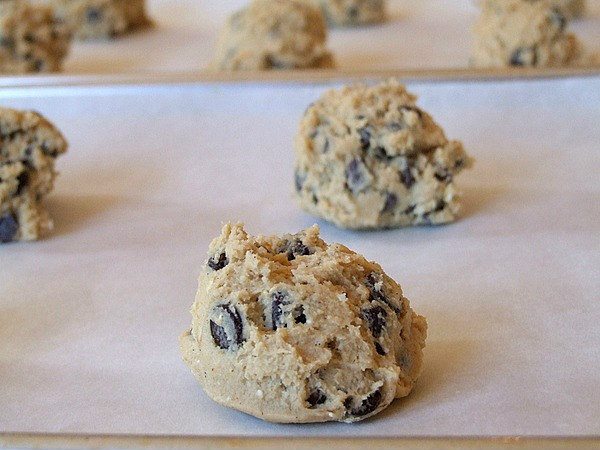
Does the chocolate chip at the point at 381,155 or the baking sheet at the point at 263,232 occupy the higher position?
the chocolate chip at the point at 381,155

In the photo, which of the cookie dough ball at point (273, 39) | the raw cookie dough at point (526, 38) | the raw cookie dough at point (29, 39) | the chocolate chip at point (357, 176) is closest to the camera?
the chocolate chip at point (357, 176)

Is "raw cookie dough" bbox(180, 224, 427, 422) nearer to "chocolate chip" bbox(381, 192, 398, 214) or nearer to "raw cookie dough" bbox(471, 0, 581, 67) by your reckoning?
"chocolate chip" bbox(381, 192, 398, 214)

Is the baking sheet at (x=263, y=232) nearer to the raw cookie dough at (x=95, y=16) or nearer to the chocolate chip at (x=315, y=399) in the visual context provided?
the chocolate chip at (x=315, y=399)

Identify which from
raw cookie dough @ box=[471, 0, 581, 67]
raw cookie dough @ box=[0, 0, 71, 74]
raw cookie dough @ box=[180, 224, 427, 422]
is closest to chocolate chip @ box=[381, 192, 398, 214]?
raw cookie dough @ box=[180, 224, 427, 422]

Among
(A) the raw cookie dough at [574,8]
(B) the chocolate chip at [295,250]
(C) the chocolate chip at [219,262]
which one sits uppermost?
(A) the raw cookie dough at [574,8]

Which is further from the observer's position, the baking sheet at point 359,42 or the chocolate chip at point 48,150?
the baking sheet at point 359,42

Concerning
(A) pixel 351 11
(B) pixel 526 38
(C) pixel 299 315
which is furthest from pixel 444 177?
(A) pixel 351 11

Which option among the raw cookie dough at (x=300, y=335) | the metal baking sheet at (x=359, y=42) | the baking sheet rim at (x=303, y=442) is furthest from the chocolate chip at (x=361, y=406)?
the metal baking sheet at (x=359, y=42)
